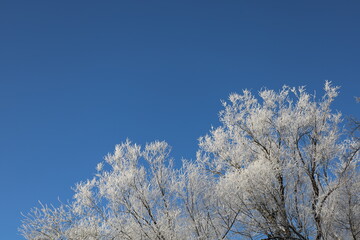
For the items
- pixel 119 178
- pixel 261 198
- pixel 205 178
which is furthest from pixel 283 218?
pixel 119 178

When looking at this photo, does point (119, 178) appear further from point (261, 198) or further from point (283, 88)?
point (283, 88)

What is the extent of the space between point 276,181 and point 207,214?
10.3 ft

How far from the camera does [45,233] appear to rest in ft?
45.0

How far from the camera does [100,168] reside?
16.1m

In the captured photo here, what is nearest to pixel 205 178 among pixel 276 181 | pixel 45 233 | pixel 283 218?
pixel 276 181

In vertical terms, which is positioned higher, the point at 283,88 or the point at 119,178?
the point at 283,88

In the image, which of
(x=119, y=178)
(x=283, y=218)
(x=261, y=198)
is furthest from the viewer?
(x=119, y=178)

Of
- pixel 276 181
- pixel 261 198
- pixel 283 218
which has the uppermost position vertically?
pixel 276 181

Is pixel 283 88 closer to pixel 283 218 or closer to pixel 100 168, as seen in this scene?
pixel 283 218

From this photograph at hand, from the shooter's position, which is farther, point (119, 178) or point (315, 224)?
point (119, 178)

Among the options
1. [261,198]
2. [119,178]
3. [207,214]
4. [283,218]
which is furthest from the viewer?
[119,178]

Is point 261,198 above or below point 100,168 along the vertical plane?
below

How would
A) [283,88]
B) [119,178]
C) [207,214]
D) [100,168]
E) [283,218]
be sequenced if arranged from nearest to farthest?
[283,218], [207,214], [119,178], [100,168], [283,88]

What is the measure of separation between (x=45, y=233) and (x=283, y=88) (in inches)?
510
